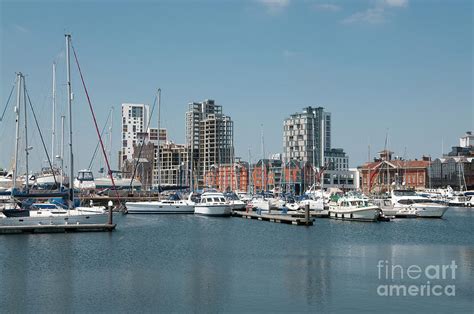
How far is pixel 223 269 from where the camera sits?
37.7 metres

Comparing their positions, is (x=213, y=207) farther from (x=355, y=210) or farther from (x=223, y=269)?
(x=223, y=269)

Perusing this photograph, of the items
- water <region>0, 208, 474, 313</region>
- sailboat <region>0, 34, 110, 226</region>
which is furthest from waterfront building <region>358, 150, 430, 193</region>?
sailboat <region>0, 34, 110, 226</region>

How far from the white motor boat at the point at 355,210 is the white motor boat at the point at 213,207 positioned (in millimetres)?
13944

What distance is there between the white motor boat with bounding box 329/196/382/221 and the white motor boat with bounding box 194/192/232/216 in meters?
13.9

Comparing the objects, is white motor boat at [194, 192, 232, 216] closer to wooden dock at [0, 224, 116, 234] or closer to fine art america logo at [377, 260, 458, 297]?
wooden dock at [0, 224, 116, 234]

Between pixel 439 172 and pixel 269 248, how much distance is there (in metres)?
151

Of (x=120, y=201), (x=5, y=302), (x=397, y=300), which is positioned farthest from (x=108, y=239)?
(x=120, y=201)

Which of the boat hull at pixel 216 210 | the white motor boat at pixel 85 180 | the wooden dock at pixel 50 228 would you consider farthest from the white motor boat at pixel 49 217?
the white motor boat at pixel 85 180

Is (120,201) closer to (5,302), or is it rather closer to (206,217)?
(206,217)

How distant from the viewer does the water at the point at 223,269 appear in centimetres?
2867

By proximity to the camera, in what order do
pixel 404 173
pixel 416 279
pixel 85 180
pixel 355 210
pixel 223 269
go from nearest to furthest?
pixel 416 279 → pixel 223 269 → pixel 355 210 → pixel 85 180 → pixel 404 173

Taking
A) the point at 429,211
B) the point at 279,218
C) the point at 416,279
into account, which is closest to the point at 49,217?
the point at 279,218

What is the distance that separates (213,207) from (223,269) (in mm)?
47775

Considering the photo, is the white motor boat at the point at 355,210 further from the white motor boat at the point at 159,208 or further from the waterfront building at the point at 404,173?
the waterfront building at the point at 404,173
